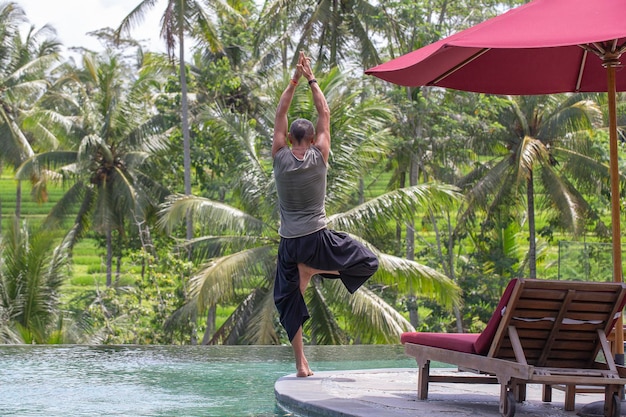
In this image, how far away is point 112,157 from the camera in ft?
100

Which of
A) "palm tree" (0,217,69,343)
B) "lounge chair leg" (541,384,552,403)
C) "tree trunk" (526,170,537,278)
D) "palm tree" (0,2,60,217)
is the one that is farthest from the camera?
"palm tree" (0,2,60,217)

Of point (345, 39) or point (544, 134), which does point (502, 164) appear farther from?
point (345, 39)

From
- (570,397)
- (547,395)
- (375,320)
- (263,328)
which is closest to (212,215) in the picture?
(263,328)

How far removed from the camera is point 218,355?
8648mm

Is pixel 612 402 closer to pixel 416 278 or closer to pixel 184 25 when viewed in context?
pixel 416 278

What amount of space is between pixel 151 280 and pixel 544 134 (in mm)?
11157

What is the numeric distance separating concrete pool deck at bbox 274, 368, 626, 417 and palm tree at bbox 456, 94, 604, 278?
64.2ft

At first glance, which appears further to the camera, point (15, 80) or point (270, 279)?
point (15, 80)

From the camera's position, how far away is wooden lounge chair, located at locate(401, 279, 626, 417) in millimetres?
4906

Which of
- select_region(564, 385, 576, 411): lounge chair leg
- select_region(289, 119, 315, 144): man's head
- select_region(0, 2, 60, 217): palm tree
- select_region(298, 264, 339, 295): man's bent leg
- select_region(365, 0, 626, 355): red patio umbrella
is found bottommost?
select_region(564, 385, 576, 411): lounge chair leg

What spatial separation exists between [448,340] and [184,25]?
21.9 m

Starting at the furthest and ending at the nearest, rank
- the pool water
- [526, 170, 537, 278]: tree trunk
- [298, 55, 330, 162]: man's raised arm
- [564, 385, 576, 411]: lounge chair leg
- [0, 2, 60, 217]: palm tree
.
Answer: [0, 2, 60, 217]: palm tree, [526, 170, 537, 278]: tree trunk, [298, 55, 330, 162]: man's raised arm, the pool water, [564, 385, 576, 411]: lounge chair leg

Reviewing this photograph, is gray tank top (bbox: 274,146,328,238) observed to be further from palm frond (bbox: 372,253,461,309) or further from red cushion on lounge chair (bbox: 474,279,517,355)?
palm frond (bbox: 372,253,461,309)

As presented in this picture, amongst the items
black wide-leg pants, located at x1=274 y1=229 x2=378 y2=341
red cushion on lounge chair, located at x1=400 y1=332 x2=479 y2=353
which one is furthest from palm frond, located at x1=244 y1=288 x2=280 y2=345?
red cushion on lounge chair, located at x1=400 y1=332 x2=479 y2=353
